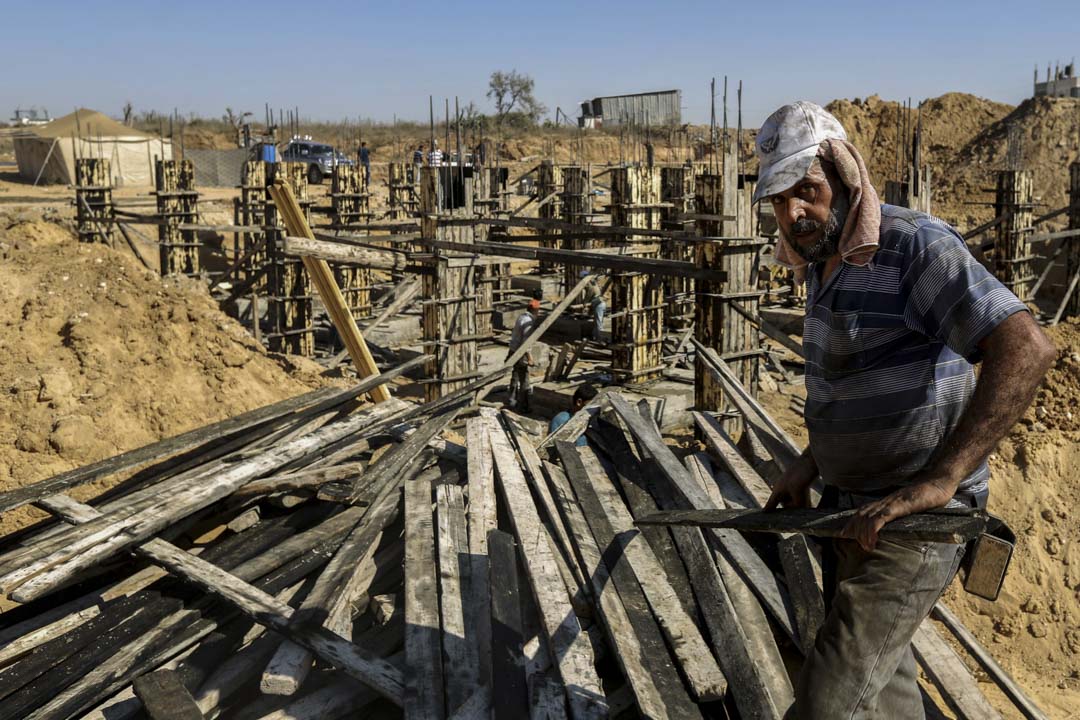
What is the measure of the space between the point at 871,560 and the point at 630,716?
161 cm

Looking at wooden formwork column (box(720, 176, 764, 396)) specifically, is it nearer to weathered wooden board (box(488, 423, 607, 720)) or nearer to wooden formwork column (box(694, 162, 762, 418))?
wooden formwork column (box(694, 162, 762, 418))

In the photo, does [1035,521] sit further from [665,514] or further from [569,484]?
[665,514]

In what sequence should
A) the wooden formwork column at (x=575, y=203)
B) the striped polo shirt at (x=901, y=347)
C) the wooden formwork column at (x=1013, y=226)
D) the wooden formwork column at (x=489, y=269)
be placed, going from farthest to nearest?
the wooden formwork column at (x=575, y=203) → the wooden formwork column at (x=489, y=269) → the wooden formwork column at (x=1013, y=226) → the striped polo shirt at (x=901, y=347)

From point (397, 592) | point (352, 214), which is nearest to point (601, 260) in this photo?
point (397, 592)

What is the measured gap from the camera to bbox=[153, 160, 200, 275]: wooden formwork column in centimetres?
1797

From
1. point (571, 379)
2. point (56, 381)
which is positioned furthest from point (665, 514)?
point (571, 379)

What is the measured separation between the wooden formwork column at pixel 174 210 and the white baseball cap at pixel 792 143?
16.8 m

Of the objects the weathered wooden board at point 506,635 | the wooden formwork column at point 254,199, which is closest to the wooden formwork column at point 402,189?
the wooden formwork column at point 254,199

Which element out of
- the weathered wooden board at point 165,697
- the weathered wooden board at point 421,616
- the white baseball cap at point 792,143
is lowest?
the weathered wooden board at point 165,697

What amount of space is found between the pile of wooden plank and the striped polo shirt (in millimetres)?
1394

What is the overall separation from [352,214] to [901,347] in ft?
61.1

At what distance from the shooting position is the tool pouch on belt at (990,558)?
2654 millimetres

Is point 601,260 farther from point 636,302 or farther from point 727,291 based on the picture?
point 636,302

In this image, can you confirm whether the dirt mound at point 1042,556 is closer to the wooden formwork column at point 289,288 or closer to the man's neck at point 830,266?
the man's neck at point 830,266
